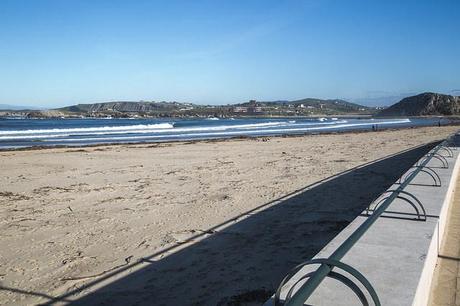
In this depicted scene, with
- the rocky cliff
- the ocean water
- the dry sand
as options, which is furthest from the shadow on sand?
the rocky cliff

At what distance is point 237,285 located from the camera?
483cm

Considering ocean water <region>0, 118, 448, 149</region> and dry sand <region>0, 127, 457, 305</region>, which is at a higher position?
dry sand <region>0, 127, 457, 305</region>

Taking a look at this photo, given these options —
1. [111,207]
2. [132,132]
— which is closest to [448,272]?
[111,207]

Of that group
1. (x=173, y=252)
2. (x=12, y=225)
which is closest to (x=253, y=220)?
(x=173, y=252)

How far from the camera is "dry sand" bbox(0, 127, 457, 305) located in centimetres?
558

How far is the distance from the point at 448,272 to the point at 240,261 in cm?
243

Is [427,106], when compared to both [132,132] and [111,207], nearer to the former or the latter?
[132,132]

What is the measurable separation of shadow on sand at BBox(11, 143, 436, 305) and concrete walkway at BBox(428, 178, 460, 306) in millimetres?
1583

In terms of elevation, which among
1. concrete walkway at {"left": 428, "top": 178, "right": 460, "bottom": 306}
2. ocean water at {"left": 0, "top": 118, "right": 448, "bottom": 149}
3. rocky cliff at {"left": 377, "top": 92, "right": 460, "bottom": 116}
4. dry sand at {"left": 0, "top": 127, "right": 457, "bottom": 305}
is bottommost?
ocean water at {"left": 0, "top": 118, "right": 448, "bottom": 149}

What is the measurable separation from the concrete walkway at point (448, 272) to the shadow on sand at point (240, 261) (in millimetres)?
1583

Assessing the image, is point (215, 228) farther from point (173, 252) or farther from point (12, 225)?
point (12, 225)

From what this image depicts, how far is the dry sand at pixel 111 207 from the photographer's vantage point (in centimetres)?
558

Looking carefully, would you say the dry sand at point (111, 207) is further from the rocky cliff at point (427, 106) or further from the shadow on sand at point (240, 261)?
the rocky cliff at point (427, 106)

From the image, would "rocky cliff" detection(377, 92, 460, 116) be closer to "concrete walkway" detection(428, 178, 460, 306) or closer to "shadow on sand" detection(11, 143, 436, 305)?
"shadow on sand" detection(11, 143, 436, 305)
